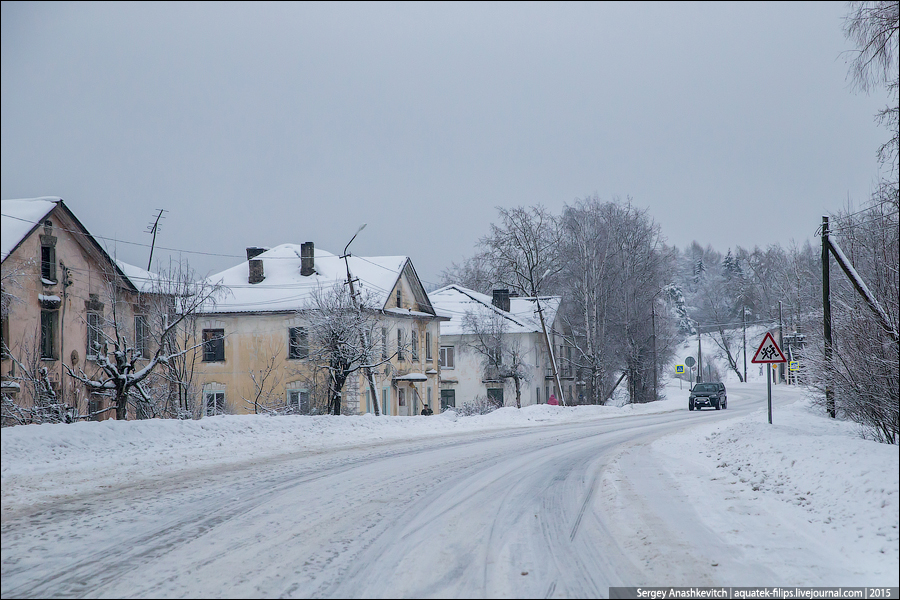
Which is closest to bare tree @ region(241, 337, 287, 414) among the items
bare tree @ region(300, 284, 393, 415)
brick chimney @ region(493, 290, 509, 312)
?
bare tree @ region(300, 284, 393, 415)

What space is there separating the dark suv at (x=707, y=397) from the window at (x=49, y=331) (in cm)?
3359

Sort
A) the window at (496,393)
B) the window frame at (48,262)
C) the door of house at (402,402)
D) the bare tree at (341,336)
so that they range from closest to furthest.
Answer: the window frame at (48,262) < the bare tree at (341,336) < the door of house at (402,402) < the window at (496,393)

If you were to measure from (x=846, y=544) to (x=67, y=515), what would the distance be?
8824 millimetres

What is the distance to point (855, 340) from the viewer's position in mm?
14258

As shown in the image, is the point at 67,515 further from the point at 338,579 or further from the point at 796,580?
the point at 796,580

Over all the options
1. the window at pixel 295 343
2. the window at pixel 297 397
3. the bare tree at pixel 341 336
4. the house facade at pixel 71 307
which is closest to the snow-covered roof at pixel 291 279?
the window at pixel 295 343

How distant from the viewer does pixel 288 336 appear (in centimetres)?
3994

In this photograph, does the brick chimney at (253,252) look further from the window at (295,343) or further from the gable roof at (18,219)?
the gable roof at (18,219)

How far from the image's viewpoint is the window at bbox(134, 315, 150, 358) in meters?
28.6

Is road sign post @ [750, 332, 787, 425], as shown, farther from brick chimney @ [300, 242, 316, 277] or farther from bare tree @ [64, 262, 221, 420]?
brick chimney @ [300, 242, 316, 277]

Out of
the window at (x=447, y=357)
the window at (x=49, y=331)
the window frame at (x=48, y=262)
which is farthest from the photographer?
the window at (x=447, y=357)

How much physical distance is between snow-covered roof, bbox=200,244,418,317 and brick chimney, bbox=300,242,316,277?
0.34 meters

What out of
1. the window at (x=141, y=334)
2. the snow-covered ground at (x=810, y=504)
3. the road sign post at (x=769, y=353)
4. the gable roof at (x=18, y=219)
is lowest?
the snow-covered ground at (x=810, y=504)

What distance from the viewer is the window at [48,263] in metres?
27.1
